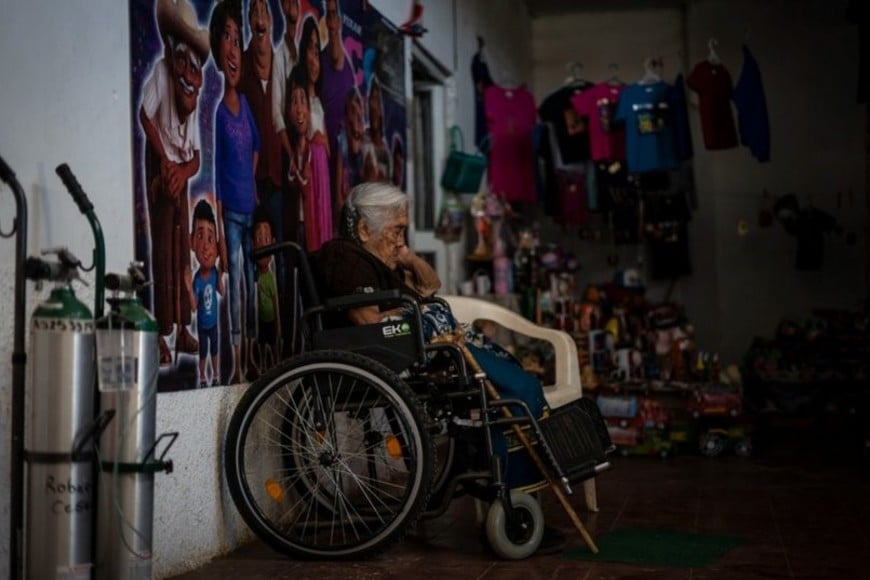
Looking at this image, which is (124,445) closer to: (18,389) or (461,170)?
(18,389)

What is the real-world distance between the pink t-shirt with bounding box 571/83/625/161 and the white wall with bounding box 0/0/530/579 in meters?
4.80

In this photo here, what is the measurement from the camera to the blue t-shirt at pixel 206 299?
144 inches

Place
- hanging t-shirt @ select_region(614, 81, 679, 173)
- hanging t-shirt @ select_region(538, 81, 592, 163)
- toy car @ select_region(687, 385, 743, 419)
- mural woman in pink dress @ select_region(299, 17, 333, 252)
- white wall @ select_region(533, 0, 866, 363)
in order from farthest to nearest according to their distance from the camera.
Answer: white wall @ select_region(533, 0, 866, 363), hanging t-shirt @ select_region(538, 81, 592, 163), hanging t-shirt @ select_region(614, 81, 679, 173), toy car @ select_region(687, 385, 743, 419), mural woman in pink dress @ select_region(299, 17, 333, 252)

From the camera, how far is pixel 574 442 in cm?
372

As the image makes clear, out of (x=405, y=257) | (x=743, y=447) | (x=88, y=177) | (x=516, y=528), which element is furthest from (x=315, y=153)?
(x=743, y=447)

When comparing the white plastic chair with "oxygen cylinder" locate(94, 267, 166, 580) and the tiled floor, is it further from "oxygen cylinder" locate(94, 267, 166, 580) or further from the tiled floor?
"oxygen cylinder" locate(94, 267, 166, 580)

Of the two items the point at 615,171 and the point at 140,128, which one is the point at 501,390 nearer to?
the point at 140,128

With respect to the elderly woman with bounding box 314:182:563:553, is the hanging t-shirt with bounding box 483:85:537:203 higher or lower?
higher

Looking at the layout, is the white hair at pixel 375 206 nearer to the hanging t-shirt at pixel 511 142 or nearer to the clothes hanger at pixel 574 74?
the hanging t-shirt at pixel 511 142

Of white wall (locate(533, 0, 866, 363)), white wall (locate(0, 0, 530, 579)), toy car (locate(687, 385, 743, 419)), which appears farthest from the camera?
white wall (locate(533, 0, 866, 363))

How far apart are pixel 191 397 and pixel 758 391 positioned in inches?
223

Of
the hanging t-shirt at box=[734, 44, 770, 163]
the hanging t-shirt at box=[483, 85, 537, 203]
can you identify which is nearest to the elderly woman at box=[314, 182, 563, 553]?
the hanging t-shirt at box=[483, 85, 537, 203]

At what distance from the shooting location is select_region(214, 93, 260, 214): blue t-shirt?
150 inches

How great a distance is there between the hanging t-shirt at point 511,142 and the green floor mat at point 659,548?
4210 mm
